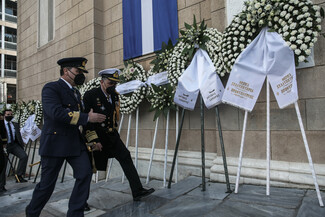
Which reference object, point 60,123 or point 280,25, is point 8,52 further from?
point 280,25

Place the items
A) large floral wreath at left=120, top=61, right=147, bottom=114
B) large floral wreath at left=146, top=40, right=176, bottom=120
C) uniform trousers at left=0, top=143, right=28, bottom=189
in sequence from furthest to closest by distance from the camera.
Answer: uniform trousers at left=0, top=143, right=28, bottom=189
large floral wreath at left=120, top=61, right=147, bottom=114
large floral wreath at left=146, top=40, right=176, bottom=120

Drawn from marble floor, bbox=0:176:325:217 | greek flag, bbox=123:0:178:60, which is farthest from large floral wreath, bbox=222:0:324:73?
greek flag, bbox=123:0:178:60

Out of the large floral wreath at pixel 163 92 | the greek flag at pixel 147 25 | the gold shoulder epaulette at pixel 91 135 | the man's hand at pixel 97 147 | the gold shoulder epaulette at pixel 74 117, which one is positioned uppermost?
the greek flag at pixel 147 25

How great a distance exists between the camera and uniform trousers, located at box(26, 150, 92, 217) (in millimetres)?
2660

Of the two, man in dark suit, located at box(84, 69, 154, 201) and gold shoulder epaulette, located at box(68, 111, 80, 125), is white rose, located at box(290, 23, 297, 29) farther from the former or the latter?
gold shoulder epaulette, located at box(68, 111, 80, 125)

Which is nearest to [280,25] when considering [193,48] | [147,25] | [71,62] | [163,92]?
[193,48]

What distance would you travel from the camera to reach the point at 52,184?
2.80 meters

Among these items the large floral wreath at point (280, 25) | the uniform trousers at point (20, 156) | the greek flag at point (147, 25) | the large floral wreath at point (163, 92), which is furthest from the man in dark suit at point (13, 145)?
the large floral wreath at point (280, 25)

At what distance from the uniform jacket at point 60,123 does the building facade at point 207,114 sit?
2.21m

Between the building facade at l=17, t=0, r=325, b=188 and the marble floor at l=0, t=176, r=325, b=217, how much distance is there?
1.00ft

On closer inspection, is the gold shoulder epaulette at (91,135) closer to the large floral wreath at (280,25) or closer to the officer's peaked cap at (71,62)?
the officer's peaked cap at (71,62)

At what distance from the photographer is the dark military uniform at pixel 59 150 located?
8.87ft

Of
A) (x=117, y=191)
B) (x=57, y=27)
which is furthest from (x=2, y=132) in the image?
(x=117, y=191)

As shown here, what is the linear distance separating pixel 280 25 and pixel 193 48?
1.32 m
